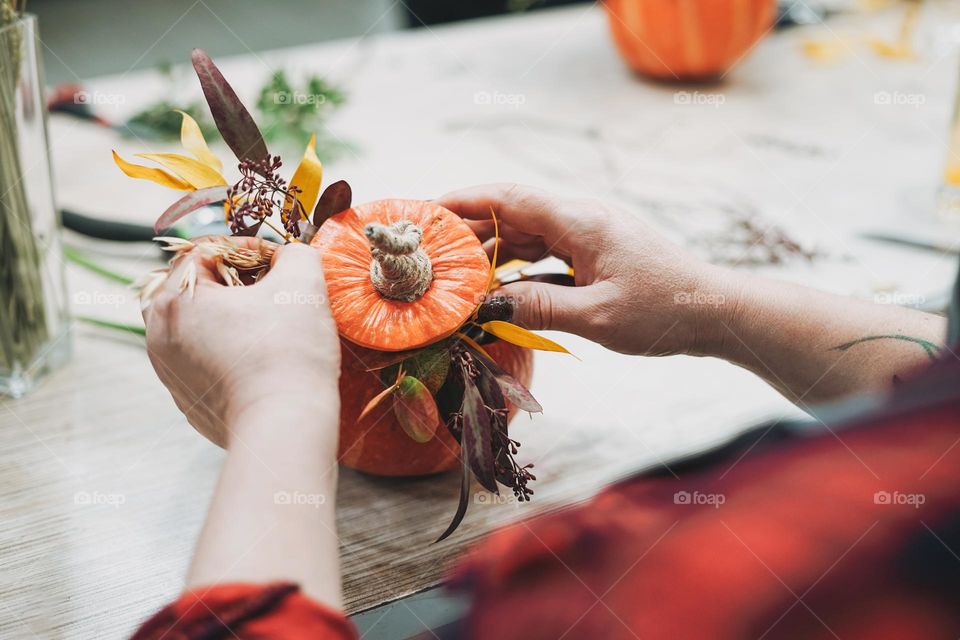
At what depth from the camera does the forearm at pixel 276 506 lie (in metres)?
0.48

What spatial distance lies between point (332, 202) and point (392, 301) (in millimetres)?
123

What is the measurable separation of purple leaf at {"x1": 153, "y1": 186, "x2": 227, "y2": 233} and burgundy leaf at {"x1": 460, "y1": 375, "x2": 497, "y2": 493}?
0.93 ft

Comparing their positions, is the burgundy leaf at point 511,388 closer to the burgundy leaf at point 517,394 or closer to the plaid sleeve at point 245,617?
the burgundy leaf at point 517,394

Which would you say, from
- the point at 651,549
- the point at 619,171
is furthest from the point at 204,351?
the point at 619,171

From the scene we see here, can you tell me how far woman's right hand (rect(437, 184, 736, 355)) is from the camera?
764mm

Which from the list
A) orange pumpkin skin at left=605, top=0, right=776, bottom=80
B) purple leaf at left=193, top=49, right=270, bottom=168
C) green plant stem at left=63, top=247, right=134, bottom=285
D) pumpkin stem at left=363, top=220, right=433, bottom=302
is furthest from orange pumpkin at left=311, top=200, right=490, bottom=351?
orange pumpkin skin at left=605, top=0, right=776, bottom=80

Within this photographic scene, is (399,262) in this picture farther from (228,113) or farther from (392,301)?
(228,113)

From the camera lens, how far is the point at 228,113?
28.3 inches

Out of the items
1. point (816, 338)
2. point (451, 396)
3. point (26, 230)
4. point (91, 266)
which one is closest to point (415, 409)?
point (451, 396)

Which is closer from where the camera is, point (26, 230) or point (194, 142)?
point (194, 142)

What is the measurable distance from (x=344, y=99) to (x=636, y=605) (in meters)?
1.29

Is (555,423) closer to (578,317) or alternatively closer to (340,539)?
(578,317)

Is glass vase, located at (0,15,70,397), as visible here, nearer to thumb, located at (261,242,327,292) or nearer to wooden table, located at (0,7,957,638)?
wooden table, located at (0,7,957,638)

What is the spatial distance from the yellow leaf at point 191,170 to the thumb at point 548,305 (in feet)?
0.94
